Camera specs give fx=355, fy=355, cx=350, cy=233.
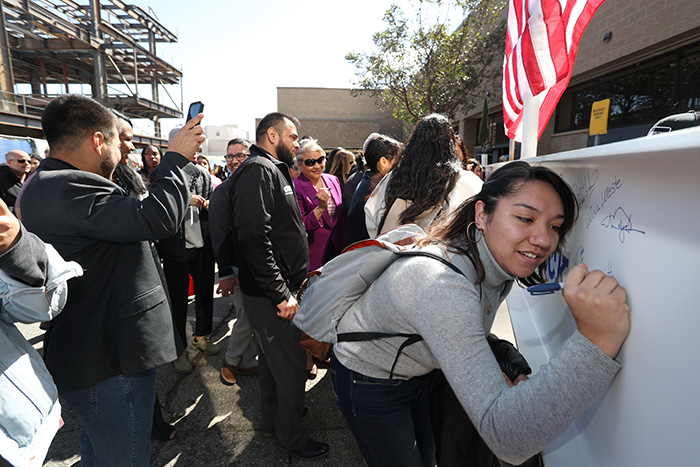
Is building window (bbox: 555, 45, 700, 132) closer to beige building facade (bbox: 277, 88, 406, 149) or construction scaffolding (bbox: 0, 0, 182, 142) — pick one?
construction scaffolding (bbox: 0, 0, 182, 142)

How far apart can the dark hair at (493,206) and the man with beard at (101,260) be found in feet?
3.72

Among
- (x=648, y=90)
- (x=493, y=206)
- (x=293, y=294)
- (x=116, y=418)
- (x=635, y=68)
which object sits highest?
(x=635, y=68)

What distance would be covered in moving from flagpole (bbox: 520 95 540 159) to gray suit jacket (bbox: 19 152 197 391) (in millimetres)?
2153

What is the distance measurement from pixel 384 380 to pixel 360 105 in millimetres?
40755

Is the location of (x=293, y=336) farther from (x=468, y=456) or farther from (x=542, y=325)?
(x=542, y=325)

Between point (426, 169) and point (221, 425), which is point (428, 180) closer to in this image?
point (426, 169)

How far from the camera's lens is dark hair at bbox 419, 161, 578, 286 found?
45.6 inches

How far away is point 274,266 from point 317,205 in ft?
4.13

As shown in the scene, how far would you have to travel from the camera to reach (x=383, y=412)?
1389mm

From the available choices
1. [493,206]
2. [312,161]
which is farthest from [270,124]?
[493,206]

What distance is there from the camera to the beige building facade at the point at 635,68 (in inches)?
284

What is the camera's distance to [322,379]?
10.5 ft
